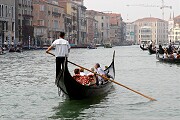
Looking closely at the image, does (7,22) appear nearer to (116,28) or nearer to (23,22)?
(23,22)

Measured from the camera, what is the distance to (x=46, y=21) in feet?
176

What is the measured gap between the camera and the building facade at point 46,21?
51625 mm

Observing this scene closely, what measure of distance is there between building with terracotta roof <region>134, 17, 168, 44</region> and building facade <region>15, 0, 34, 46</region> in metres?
67.9

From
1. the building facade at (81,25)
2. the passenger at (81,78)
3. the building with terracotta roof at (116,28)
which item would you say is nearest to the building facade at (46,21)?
the building facade at (81,25)

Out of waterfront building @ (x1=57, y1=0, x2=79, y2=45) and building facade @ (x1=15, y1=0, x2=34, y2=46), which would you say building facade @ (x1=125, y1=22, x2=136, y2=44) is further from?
building facade @ (x1=15, y1=0, x2=34, y2=46)

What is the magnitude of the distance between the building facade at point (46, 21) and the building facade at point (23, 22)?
1.93 meters

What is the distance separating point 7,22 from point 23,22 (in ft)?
16.5

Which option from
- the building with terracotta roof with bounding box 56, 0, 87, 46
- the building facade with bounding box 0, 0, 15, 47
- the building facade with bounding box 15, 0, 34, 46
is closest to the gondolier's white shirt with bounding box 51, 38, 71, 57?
the building facade with bounding box 0, 0, 15, 47

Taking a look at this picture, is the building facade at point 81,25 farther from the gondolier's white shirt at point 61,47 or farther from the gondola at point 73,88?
the gondolier's white shirt at point 61,47

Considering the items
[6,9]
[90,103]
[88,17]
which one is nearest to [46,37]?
[6,9]

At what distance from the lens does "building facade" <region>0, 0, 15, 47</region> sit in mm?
41750

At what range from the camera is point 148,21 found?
120m

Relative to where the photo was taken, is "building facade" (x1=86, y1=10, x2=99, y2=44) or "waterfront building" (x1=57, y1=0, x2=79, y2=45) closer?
"waterfront building" (x1=57, y1=0, x2=79, y2=45)

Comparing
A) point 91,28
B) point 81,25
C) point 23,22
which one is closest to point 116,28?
point 91,28
